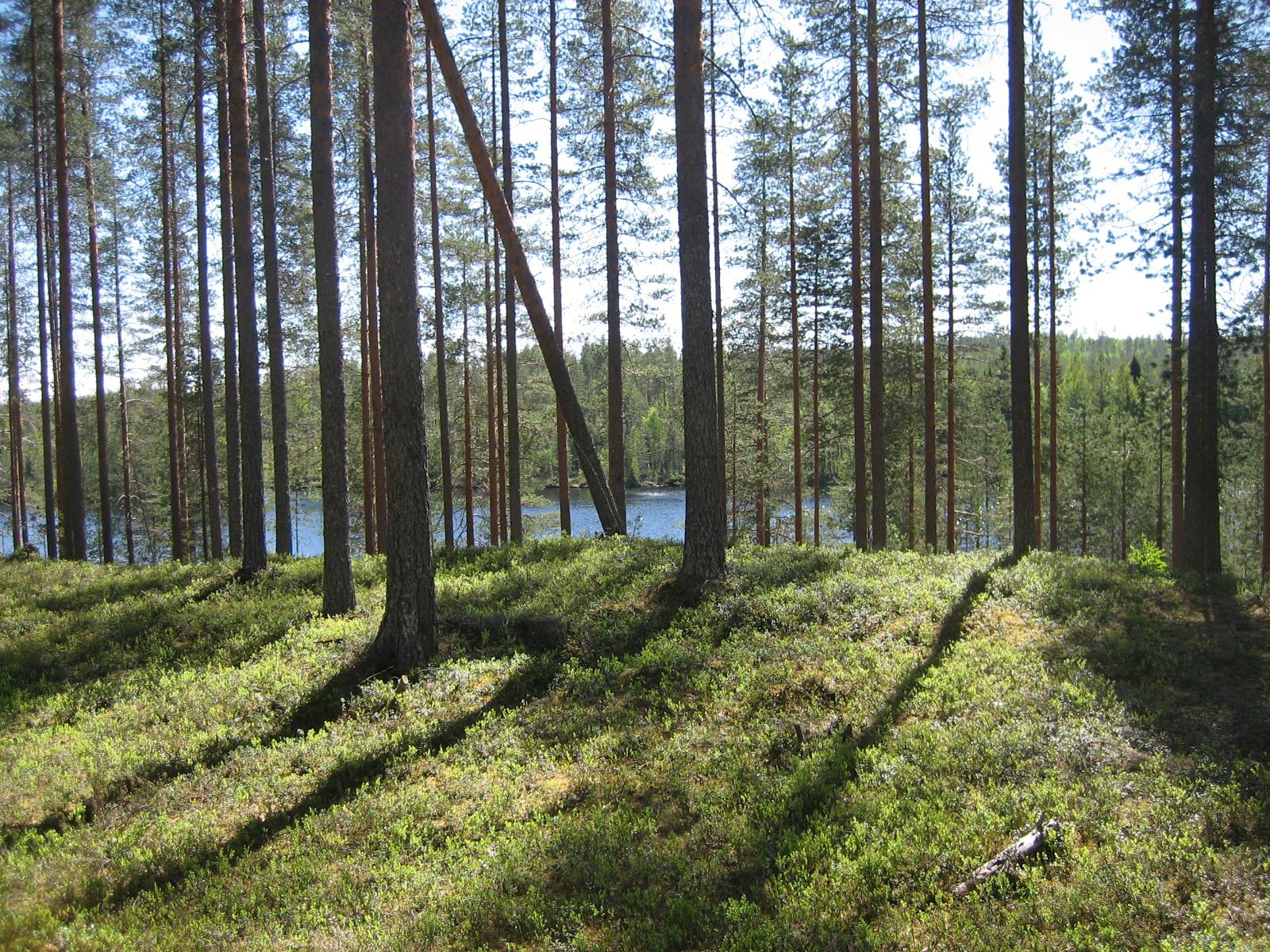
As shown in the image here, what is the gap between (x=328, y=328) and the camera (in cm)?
977

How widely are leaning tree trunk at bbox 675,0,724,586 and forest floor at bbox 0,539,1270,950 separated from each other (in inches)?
53.8

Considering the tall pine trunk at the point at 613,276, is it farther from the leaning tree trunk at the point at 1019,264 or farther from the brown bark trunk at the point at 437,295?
the leaning tree trunk at the point at 1019,264

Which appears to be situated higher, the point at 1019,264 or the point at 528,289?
the point at 528,289

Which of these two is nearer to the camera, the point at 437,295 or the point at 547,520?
the point at 437,295

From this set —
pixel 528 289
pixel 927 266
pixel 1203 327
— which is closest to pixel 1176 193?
pixel 1203 327

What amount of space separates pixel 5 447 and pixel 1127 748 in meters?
52.8

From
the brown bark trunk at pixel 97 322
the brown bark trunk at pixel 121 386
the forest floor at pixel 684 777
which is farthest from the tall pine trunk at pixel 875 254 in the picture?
the brown bark trunk at pixel 121 386

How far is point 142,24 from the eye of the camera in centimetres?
1554

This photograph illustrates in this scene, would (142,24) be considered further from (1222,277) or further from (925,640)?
(1222,277)

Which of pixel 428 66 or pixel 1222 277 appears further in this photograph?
pixel 428 66

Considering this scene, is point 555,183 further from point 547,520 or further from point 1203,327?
point 547,520

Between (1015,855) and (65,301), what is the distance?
69.2ft

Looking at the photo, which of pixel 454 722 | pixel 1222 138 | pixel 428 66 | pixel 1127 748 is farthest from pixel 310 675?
pixel 1222 138

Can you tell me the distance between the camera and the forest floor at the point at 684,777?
3863mm
